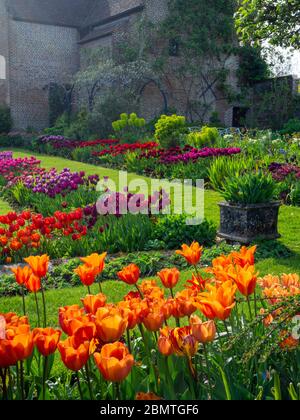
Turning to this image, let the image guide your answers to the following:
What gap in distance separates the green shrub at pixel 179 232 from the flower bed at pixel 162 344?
444cm

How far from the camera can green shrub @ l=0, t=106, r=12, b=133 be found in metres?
29.4

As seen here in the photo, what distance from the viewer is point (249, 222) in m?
7.06

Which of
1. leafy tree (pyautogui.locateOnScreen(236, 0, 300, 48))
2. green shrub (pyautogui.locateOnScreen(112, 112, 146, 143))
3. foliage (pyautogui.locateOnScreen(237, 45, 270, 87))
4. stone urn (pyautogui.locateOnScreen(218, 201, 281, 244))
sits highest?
foliage (pyautogui.locateOnScreen(237, 45, 270, 87))

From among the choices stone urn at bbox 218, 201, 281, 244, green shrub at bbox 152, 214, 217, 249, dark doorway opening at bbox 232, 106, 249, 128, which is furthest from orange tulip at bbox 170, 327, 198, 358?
dark doorway opening at bbox 232, 106, 249, 128

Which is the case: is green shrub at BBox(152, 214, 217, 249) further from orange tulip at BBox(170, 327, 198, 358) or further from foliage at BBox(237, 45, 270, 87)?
foliage at BBox(237, 45, 270, 87)

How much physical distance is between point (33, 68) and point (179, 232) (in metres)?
25.9

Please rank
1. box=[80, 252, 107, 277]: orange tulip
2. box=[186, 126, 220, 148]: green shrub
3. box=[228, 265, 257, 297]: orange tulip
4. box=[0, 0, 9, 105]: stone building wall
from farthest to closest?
box=[0, 0, 9, 105]: stone building wall < box=[186, 126, 220, 148]: green shrub < box=[80, 252, 107, 277]: orange tulip < box=[228, 265, 257, 297]: orange tulip

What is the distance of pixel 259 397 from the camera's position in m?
1.95

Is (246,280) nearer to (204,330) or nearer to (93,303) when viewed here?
A: (204,330)

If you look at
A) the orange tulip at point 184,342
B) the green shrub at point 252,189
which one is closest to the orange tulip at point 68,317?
the orange tulip at point 184,342

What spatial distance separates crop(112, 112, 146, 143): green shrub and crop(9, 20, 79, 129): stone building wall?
31.4 feet

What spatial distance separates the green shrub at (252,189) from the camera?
23.4 feet

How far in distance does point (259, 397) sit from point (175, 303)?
1.58ft

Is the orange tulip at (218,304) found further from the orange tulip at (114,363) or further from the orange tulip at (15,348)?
the orange tulip at (15,348)
